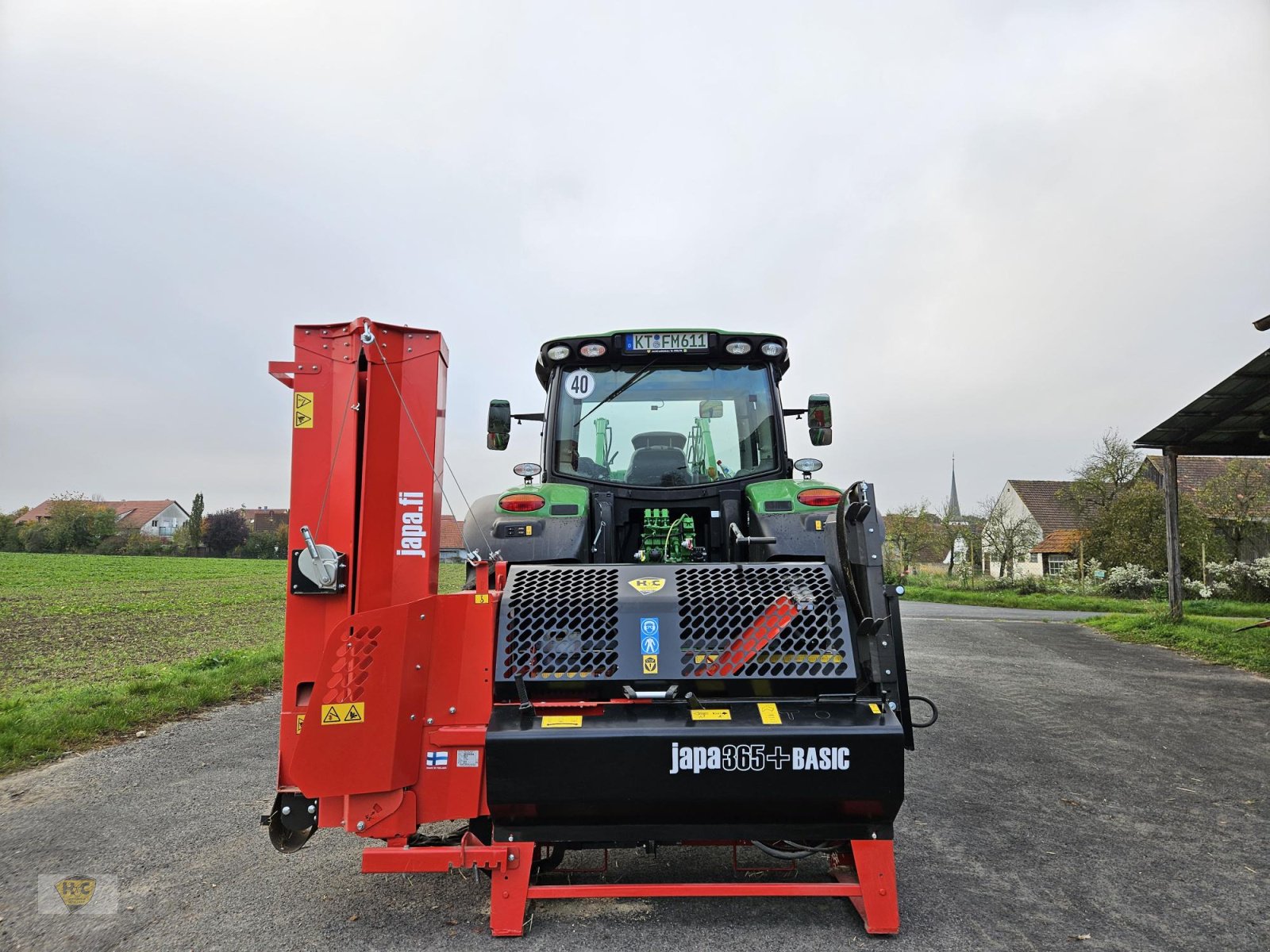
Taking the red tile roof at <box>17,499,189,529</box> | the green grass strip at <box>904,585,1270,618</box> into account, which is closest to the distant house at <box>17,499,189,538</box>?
the red tile roof at <box>17,499,189,529</box>

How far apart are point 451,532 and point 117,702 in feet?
17.6

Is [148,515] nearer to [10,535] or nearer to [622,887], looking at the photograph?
[10,535]

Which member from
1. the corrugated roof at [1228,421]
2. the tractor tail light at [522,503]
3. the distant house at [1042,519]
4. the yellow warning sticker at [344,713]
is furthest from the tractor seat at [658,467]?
the distant house at [1042,519]

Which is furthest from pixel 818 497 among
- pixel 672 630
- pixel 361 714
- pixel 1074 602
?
pixel 1074 602

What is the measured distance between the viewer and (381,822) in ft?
8.86

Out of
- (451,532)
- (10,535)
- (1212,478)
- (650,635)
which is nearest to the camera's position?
(650,635)

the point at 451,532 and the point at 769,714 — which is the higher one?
the point at 451,532

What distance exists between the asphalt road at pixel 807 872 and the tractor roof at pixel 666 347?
9.03 feet

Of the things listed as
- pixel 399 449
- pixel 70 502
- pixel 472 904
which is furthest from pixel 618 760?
pixel 70 502

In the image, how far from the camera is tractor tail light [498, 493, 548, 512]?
3.87m

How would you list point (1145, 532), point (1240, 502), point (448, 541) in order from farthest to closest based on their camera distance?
point (1145, 532), point (1240, 502), point (448, 541)

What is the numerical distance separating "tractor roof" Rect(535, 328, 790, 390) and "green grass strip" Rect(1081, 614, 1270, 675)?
29.5ft

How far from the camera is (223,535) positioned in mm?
55531

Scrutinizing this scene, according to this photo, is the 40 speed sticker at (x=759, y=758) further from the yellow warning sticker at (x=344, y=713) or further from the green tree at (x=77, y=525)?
the green tree at (x=77, y=525)
